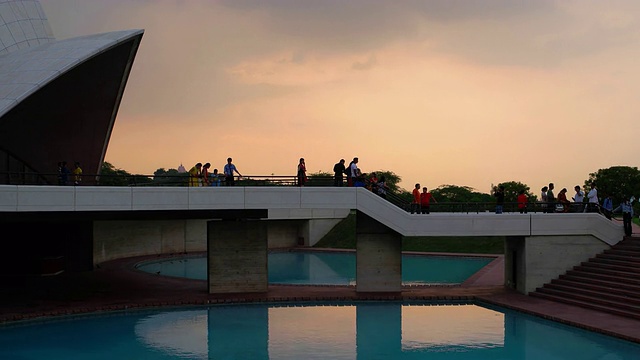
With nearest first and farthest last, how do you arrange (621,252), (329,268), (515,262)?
(621,252) → (515,262) → (329,268)

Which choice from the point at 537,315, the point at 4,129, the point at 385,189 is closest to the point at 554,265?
the point at 537,315

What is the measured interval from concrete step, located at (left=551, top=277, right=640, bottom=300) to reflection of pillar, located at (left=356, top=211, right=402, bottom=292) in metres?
6.13

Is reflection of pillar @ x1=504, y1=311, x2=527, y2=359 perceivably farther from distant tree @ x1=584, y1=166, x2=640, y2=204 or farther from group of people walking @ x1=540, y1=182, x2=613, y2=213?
distant tree @ x1=584, y1=166, x2=640, y2=204

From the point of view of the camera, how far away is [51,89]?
90.0 ft

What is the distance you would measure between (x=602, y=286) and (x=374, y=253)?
→ 8.19 meters

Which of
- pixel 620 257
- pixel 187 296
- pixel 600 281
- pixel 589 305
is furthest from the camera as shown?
pixel 187 296

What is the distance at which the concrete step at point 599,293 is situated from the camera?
21250 mm

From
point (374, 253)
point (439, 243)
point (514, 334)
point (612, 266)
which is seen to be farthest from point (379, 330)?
point (439, 243)

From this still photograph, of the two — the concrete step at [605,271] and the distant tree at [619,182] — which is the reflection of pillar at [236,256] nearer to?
the concrete step at [605,271]

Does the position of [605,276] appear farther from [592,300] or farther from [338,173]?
[338,173]

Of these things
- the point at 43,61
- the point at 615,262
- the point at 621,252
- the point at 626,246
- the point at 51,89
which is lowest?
the point at 615,262

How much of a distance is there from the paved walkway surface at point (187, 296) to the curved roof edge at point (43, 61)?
282 inches

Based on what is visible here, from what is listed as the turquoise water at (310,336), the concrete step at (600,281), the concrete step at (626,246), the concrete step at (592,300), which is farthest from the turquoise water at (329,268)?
the turquoise water at (310,336)

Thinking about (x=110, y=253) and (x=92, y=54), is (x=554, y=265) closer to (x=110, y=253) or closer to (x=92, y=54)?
(x=92, y=54)
